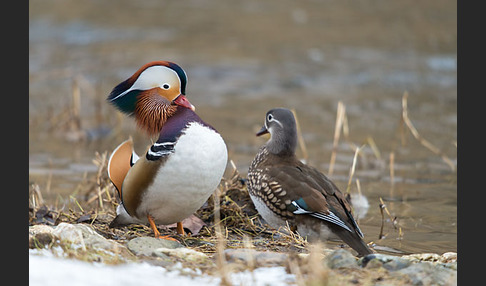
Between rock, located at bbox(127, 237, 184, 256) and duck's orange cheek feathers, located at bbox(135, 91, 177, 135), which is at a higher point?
duck's orange cheek feathers, located at bbox(135, 91, 177, 135)

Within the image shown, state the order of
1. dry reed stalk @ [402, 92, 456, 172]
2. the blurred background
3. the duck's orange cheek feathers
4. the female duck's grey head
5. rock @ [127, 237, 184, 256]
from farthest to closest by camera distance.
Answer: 1. the blurred background
2. dry reed stalk @ [402, 92, 456, 172]
3. the female duck's grey head
4. the duck's orange cheek feathers
5. rock @ [127, 237, 184, 256]

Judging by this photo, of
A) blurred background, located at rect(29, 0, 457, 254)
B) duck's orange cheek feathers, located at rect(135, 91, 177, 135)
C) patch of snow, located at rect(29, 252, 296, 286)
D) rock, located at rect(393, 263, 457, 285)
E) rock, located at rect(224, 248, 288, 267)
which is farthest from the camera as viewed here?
blurred background, located at rect(29, 0, 457, 254)

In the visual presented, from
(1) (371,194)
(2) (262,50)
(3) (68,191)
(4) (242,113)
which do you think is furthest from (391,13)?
(3) (68,191)

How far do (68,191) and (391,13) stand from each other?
11456mm

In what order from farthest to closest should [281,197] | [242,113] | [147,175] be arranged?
1. [242,113]
2. [281,197]
3. [147,175]

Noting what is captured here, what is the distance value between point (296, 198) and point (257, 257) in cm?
110

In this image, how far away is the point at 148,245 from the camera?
4.60 meters

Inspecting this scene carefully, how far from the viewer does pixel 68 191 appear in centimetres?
767

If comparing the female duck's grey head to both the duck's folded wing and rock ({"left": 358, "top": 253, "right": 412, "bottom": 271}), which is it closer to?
the duck's folded wing

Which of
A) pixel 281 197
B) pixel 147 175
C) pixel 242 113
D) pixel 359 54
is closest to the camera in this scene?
pixel 147 175

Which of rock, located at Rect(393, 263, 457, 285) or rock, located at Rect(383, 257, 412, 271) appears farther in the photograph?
rock, located at Rect(383, 257, 412, 271)

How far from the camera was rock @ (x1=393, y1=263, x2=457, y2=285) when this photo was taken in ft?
13.5

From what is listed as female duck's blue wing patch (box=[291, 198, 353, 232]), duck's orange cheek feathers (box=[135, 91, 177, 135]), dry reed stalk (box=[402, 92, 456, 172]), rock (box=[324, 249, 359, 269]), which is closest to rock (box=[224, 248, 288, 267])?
rock (box=[324, 249, 359, 269])

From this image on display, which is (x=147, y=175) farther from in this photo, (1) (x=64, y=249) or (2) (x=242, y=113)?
(2) (x=242, y=113)
